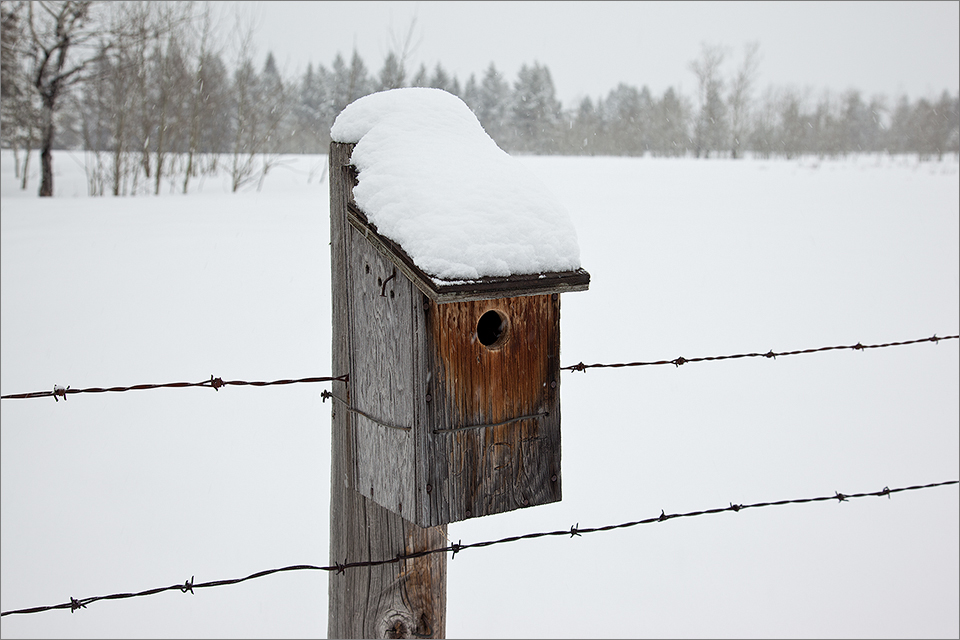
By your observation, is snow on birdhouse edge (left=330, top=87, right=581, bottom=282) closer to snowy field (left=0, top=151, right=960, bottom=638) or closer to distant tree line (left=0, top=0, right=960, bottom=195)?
snowy field (left=0, top=151, right=960, bottom=638)

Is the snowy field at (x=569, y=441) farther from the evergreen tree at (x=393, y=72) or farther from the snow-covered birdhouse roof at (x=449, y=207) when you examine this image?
the evergreen tree at (x=393, y=72)

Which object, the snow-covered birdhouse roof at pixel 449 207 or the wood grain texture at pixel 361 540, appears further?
the wood grain texture at pixel 361 540

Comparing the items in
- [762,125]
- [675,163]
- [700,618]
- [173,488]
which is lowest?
[700,618]

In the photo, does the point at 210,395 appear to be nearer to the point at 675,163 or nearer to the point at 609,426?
the point at 609,426

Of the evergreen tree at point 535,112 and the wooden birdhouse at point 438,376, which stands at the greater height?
the evergreen tree at point 535,112

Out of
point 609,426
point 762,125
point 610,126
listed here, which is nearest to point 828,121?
point 762,125

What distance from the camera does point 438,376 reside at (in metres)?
1.81

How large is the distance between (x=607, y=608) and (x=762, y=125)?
43.0 m

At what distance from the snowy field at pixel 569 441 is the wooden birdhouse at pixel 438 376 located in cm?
355

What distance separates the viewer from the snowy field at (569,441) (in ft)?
17.6

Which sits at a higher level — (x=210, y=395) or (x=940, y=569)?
(x=210, y=395)

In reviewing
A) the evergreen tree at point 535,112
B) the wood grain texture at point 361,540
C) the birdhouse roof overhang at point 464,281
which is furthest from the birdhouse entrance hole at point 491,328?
the evergreen tree at point 535,112

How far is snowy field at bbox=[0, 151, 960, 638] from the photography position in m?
5.36

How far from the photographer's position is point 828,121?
166 ft
